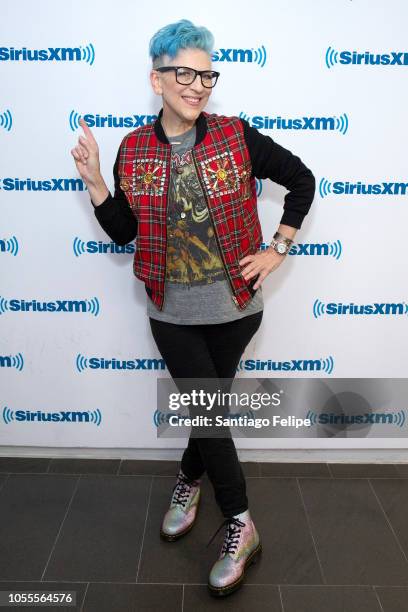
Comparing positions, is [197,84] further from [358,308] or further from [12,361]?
[12,361]

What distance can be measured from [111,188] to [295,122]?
718mm

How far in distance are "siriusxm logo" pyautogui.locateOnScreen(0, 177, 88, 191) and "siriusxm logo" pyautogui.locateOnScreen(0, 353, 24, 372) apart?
2.31 ft

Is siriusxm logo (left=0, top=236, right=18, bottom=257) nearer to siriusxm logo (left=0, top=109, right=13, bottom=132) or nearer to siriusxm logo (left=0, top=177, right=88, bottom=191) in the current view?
siriusxm logo (left=0, top=177, right=88, bottom=191)

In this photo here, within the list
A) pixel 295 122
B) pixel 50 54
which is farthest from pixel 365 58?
pixel 50 54

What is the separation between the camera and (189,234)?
1757 mm

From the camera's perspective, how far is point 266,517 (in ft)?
7.52

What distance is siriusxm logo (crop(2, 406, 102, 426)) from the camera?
2.57 m

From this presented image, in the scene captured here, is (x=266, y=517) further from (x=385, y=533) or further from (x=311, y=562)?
(x=385, y=533)

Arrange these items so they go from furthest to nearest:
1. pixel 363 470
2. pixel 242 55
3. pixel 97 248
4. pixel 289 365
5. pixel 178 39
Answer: pixel 363 470
pixel 289 365
pixel 97 248
pixel 242 55
pixel 178 39

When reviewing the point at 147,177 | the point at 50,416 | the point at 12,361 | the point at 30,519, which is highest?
the point at 147,177

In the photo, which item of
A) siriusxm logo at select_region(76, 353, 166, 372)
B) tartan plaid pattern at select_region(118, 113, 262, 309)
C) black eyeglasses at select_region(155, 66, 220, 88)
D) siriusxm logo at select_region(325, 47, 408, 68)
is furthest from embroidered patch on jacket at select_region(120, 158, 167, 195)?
siriusxm logo at select_region(76, 353, 166, 372)

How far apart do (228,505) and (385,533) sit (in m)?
0.66

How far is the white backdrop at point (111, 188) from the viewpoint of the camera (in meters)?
2.05

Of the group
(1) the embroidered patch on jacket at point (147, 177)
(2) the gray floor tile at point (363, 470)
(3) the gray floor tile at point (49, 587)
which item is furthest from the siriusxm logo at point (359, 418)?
(1) the embroidered patch on jacket at point (147, 177)
